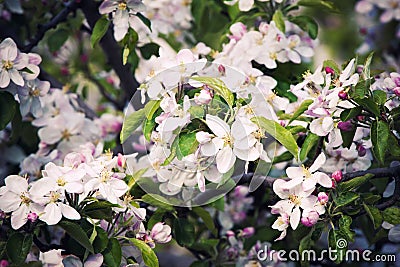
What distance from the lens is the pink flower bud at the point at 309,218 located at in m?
1.30

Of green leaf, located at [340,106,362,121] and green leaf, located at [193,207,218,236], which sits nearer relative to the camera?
green leaf, located at [340,106,362,121]

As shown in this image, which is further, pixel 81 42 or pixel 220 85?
pixel 81 42

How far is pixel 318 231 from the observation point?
4.49 feet

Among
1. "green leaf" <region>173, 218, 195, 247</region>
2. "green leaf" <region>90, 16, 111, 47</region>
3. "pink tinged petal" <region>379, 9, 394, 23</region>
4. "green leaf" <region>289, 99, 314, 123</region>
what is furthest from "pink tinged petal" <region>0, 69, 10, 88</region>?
"pink tinged petal" <region>379, 9, 394, 23</region>

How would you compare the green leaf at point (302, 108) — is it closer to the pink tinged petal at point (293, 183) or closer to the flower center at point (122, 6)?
the pink tinged petal at point (293, 183)

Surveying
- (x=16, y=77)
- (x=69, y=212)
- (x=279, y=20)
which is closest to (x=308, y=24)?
(x=279, y=20)

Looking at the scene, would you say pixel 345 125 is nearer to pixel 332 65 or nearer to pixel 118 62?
pixel 332 65

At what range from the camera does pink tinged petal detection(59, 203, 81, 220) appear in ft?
4.21

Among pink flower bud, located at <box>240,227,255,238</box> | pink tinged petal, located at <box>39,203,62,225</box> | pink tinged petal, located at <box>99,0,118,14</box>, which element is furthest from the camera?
pink flower bud, located at <box>240,227,255,238</box>

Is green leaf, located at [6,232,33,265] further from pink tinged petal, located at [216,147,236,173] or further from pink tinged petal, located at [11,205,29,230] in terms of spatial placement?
pink tinged petal, located at [216,147,236,173]

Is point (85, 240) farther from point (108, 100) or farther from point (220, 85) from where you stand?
point (108, 100)

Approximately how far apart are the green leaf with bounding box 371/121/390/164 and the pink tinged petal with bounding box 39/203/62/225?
1.84 ft

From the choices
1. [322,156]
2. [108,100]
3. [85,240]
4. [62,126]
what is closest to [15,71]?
[62,126]

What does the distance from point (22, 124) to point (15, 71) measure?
322 mm
